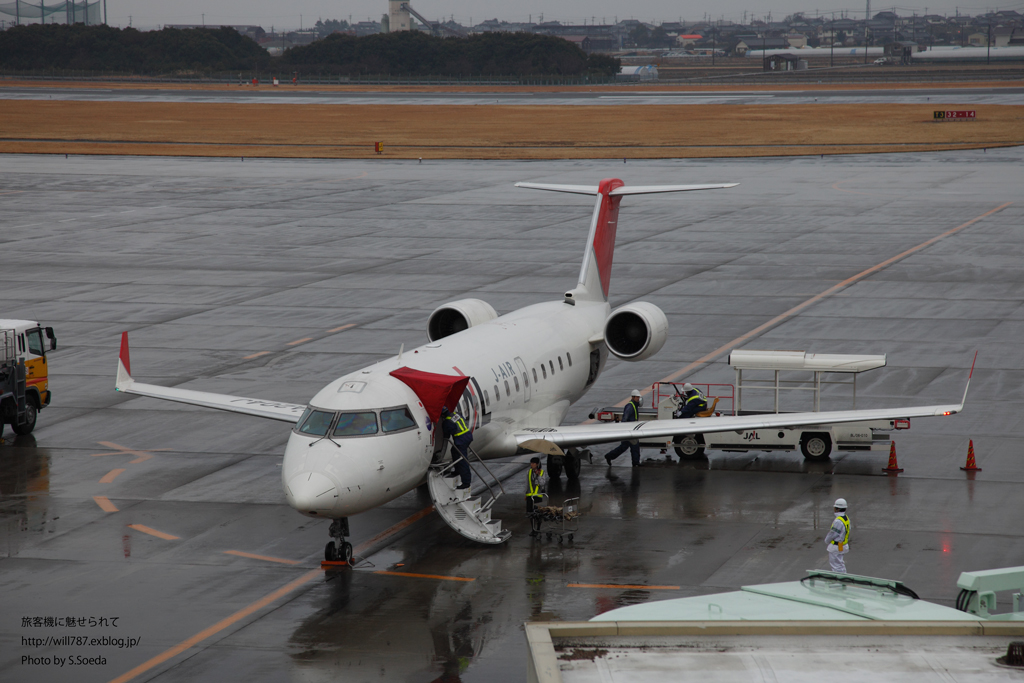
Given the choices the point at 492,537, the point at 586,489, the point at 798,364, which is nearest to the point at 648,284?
the point at 798,364

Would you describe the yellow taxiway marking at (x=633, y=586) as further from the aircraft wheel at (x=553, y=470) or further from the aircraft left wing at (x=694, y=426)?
the aircraft wheel at (x=553, y=470)

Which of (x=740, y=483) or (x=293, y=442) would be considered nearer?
(x=293, y=442)

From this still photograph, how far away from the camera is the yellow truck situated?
27562mm

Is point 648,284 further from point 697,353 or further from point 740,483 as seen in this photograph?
point 740,483

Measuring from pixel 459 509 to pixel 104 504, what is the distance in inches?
301

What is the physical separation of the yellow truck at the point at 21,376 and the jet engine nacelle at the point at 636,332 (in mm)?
13911

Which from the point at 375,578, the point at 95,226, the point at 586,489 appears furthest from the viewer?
the point at 95,226

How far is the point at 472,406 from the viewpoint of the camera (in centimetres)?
2173

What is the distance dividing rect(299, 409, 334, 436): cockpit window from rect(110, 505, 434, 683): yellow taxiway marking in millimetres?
2324

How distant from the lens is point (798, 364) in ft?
87.0

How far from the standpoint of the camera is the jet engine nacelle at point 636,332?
26.5m

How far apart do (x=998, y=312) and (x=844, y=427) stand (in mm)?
18011

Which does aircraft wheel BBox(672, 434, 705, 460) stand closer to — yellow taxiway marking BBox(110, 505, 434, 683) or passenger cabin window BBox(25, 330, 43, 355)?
yellow taxiway marking BBox(110, 505, 434, 683)

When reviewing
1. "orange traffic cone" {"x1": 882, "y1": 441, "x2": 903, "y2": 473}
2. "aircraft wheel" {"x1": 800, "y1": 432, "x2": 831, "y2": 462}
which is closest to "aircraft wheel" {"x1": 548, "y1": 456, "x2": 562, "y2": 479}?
"aircraft wheel" {"x1": 800, "y1": 432, "x2": 831, "y2": 462}
